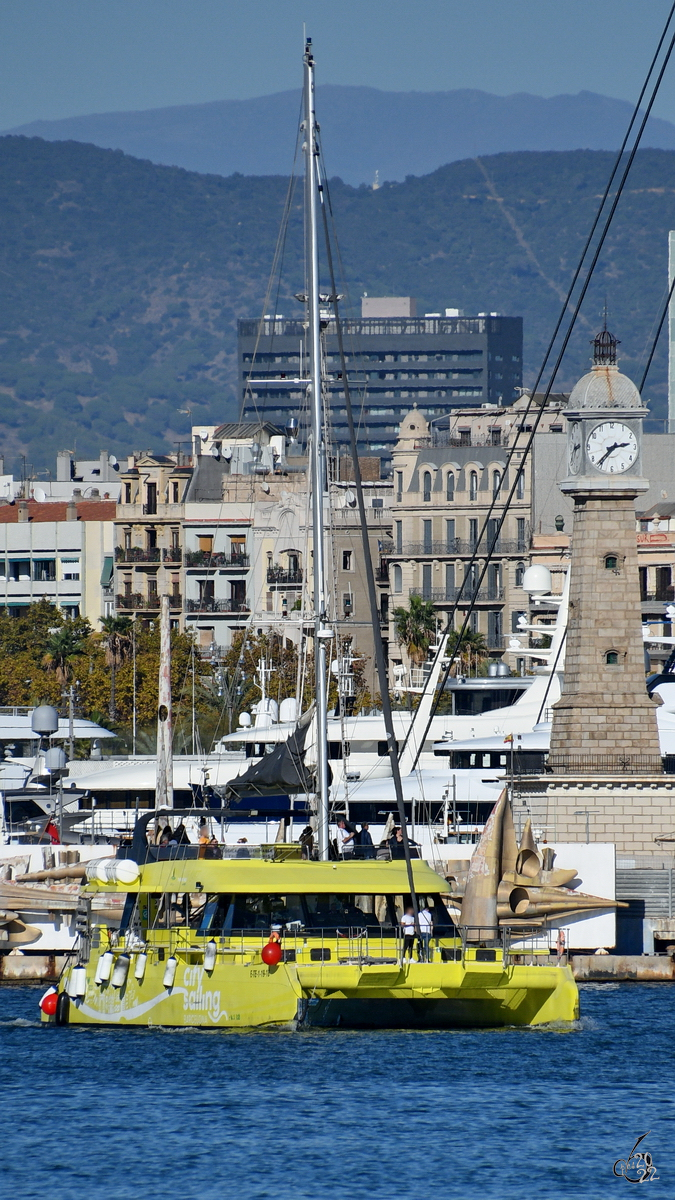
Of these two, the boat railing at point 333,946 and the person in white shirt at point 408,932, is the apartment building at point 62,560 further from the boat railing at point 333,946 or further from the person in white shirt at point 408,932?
the person in white shirt at point 408,932

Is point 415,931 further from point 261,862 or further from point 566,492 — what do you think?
point 566,492

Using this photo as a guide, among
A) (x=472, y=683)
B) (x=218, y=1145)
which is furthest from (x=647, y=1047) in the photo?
(x=472, y=683)

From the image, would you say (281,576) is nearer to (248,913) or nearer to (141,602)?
(141,602)

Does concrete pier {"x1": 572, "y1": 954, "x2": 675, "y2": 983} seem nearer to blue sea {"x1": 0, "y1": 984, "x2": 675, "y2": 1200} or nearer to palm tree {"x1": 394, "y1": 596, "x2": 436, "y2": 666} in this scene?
blue sea {"x1": 0, "y1": 984, "x2": 675, "y2": 1200}

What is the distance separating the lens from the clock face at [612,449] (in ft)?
198

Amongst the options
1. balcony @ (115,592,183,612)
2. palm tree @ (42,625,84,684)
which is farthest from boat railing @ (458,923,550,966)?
balcony @ (115,592,183,612)

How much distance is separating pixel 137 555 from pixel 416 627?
2123cm

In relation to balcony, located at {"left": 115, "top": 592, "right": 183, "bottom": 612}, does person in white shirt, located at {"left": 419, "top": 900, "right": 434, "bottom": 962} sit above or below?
below

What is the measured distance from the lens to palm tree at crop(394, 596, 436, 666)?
120562 millimetres

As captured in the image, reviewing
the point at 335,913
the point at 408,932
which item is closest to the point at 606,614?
the point at 335,913

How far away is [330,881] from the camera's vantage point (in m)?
39.8

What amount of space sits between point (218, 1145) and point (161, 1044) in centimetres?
658

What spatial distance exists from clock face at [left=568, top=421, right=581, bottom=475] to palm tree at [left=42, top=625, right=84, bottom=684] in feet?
197

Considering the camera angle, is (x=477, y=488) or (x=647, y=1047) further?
(x=477, y=488)
